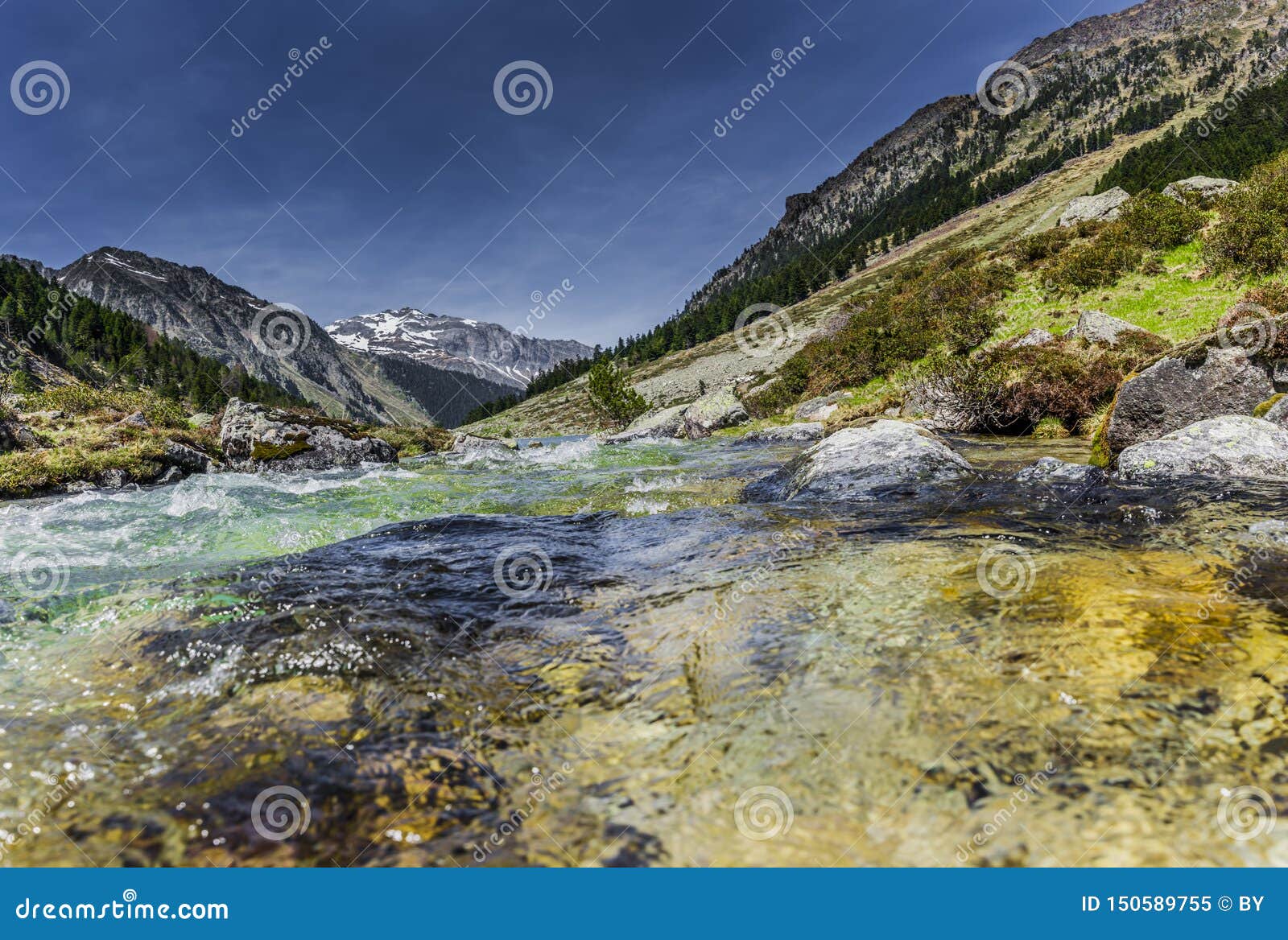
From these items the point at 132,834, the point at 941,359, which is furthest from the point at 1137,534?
the point at 941,359

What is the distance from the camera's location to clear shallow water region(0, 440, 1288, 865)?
2379mm

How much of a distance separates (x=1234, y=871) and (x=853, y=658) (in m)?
1.78

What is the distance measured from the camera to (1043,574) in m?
4.65

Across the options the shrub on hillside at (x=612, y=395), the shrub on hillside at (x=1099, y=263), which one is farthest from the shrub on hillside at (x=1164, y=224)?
the shrub on hillside at (x=612, y=395)

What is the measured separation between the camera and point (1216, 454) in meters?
8.20

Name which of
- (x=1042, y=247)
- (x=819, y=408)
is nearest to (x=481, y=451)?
(x=819, y=408)

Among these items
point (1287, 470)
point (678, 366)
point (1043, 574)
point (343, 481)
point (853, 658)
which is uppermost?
point (678, 366)

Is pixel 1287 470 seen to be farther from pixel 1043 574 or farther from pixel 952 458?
pixel 1043 574
